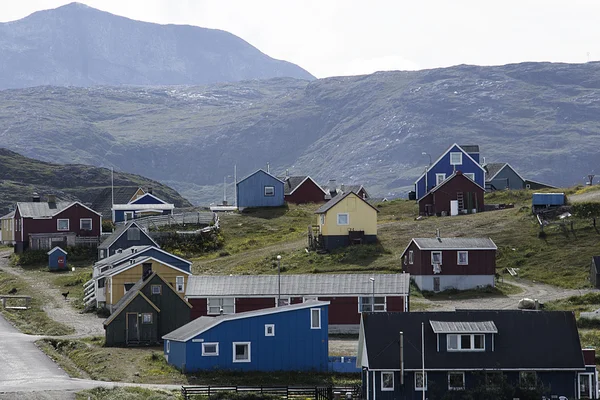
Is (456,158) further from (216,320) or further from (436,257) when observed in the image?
(216,320)

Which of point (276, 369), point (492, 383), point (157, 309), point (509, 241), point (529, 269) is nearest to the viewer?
point (492, 383)

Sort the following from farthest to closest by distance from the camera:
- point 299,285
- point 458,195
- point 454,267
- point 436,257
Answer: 1. point 458,195
2. point 454,267
3. point 436,257
4. point 299,285

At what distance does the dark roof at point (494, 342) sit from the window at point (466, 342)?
0.29 m

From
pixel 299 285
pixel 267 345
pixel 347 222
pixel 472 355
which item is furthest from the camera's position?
pixel 347 222

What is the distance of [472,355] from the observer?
5762 cm

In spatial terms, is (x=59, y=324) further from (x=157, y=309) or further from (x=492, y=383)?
(x=492, y=383)

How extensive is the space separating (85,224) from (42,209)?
4.40 meters

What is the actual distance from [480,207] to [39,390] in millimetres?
62166

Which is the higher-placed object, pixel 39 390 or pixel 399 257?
pixel 399 257

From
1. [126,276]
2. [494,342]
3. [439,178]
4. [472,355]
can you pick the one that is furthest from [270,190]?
[472,355]

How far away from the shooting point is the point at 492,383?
5609cm

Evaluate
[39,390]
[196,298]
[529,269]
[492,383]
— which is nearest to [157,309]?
[196,298]

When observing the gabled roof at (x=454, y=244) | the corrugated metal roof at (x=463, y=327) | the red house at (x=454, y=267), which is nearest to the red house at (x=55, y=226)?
the gabled roof at (x=454, y=244)

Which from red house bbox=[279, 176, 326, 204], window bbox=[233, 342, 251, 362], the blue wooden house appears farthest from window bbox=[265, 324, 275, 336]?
red house bbox=[279, 176, 326, 204]
